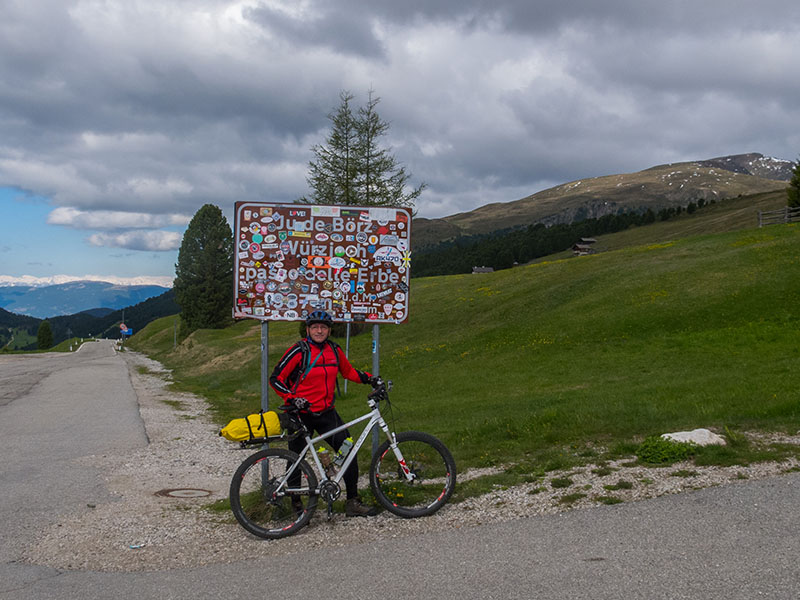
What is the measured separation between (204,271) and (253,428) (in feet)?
261

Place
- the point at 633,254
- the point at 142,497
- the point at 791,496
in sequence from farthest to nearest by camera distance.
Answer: the point at 633,254 → the point at 142,497 → the point at 791,496

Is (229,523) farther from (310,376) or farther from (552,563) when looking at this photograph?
(552,563)

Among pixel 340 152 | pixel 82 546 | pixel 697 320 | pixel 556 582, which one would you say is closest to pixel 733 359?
pixel 697 320

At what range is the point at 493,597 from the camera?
492 cm

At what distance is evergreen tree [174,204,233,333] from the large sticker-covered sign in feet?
247

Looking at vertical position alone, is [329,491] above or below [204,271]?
below

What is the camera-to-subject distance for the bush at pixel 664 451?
28.3ft

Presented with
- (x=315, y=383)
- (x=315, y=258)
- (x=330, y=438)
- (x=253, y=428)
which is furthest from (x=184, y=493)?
(x=315, y=258)

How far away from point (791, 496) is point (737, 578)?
2388 mm

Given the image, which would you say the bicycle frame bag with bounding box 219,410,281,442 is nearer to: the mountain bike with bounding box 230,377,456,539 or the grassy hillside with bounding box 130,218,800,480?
the mountain bike with bounding box 230,377,456,539

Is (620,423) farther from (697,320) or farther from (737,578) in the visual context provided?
(697,320)

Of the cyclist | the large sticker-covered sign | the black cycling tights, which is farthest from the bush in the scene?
the large sticker-covered sign

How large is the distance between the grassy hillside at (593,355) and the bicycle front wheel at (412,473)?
2.45m

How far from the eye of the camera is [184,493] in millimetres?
10203
